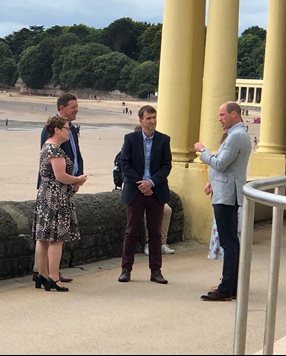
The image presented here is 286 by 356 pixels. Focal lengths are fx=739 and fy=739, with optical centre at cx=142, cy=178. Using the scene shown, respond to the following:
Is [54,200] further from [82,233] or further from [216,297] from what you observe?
[216,297]

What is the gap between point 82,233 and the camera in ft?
25.1

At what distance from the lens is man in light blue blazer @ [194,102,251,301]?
614cm

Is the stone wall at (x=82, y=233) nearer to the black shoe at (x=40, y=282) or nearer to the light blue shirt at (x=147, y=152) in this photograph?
the black shoe at (x=40, y=282)

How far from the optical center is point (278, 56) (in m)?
11.8

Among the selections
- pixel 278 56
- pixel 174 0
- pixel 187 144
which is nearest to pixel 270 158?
pixel 278 56

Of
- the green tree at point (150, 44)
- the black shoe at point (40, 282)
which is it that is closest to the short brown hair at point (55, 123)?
the black shoe at point (40, 282)

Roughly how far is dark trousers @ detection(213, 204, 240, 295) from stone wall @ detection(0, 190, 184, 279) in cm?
189

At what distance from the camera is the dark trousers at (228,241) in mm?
6203

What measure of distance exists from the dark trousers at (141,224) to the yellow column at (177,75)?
109 inches

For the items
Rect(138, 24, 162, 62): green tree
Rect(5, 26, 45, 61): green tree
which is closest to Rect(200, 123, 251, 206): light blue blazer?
Rect(138, 24, 162, 62): green tree

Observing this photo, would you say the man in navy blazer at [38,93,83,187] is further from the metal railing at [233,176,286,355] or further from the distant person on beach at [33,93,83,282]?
the metal railing at [233,176,286,355]

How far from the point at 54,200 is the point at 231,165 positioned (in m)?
1.55

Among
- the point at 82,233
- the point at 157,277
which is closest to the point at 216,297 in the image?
the point at 157,277

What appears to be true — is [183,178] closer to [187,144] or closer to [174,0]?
[187,144]
